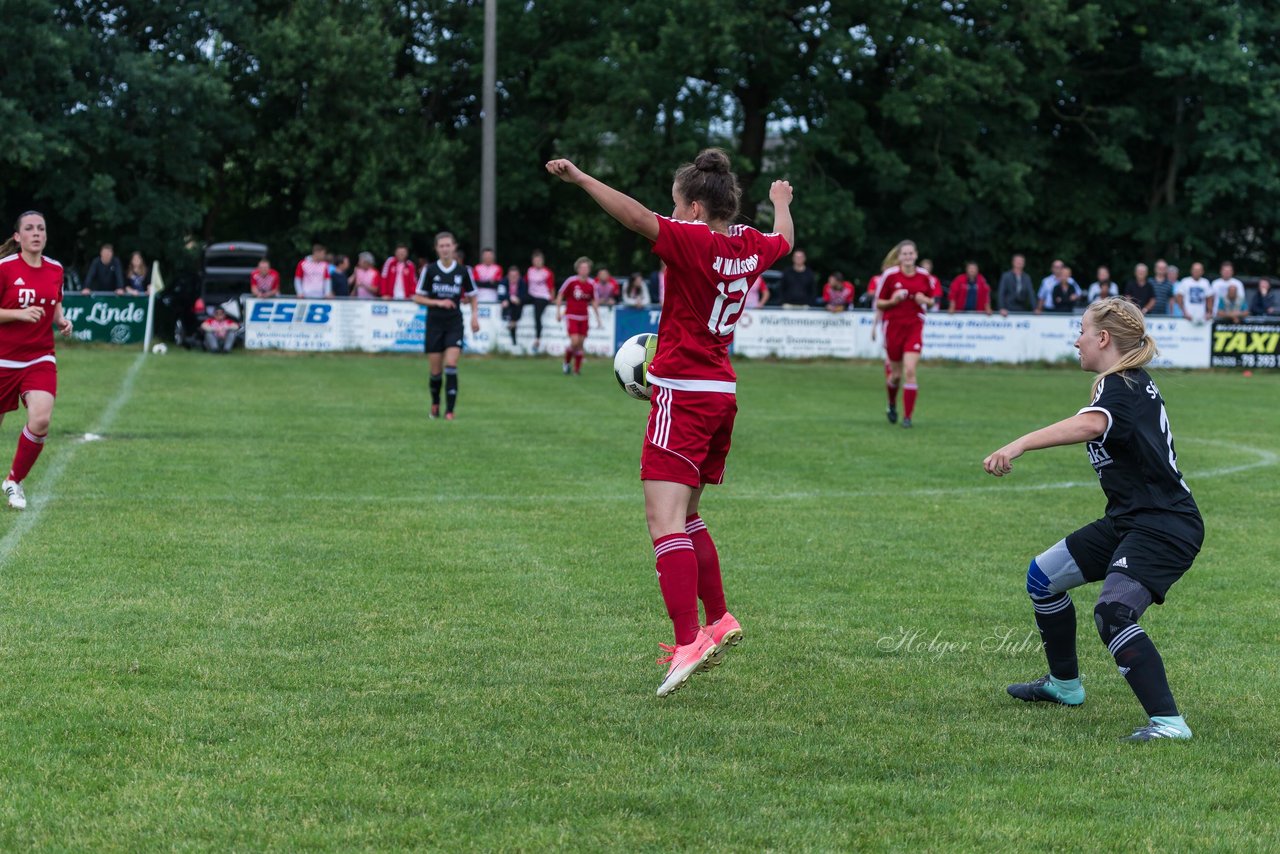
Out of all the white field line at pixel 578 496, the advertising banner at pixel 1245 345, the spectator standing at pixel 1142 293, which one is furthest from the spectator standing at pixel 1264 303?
the white field line at pixel 578 496

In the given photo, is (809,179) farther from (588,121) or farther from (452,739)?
(452,739)

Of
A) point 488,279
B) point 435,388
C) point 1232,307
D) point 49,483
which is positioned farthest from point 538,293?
point 49,483

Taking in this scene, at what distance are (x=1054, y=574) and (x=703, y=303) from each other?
160 centimetres

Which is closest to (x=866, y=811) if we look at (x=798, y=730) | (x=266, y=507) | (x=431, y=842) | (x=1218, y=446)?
(x=798, y=730)

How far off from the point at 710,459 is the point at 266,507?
4968mm

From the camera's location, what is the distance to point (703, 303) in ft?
19.1

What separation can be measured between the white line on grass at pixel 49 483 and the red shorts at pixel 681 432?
153 inches

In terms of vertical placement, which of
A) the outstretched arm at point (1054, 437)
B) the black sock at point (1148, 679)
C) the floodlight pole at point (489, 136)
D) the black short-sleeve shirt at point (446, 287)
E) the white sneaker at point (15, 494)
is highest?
the floodlight pole at point (489, 136)

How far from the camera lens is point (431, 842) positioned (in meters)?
4.09

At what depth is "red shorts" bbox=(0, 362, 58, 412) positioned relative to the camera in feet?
32.9

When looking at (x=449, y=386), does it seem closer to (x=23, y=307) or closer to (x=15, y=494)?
(x=23, y=307)

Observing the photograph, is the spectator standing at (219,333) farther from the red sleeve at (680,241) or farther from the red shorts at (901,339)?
the red sleeve at (680,241)

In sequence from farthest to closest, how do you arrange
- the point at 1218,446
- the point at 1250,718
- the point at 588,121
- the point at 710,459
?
the point at 588,121 < the point at 1218,446 < the point at 710,459 < the point at 1250,718

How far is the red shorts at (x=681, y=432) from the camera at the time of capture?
5805mm
